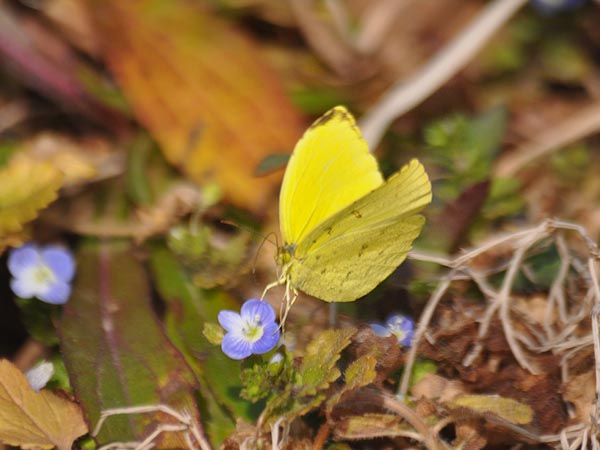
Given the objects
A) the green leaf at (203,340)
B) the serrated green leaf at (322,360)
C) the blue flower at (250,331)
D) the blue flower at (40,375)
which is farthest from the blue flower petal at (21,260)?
the serrated green leaf at (322,360)

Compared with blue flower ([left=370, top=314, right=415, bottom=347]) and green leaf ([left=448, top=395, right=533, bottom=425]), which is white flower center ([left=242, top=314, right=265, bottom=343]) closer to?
blue flower ([left=370, top=314, right=415, bottom=347])

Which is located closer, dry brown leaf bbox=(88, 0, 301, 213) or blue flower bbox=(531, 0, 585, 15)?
dry brown leaf bbox=(88, 0, 301, 213)

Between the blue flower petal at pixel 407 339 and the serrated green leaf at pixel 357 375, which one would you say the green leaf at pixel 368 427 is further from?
the blue flower petal at pixel 407 339

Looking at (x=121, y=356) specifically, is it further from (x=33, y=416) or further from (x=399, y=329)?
(x=399, y=329)

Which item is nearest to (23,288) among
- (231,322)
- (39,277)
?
(39,277)

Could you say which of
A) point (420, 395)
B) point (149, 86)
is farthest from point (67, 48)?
point (420, 395)

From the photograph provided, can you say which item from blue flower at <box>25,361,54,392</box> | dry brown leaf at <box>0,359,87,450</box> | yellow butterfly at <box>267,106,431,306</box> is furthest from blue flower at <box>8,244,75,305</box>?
yellow butterfly at <box>267,106,431,306</box>
